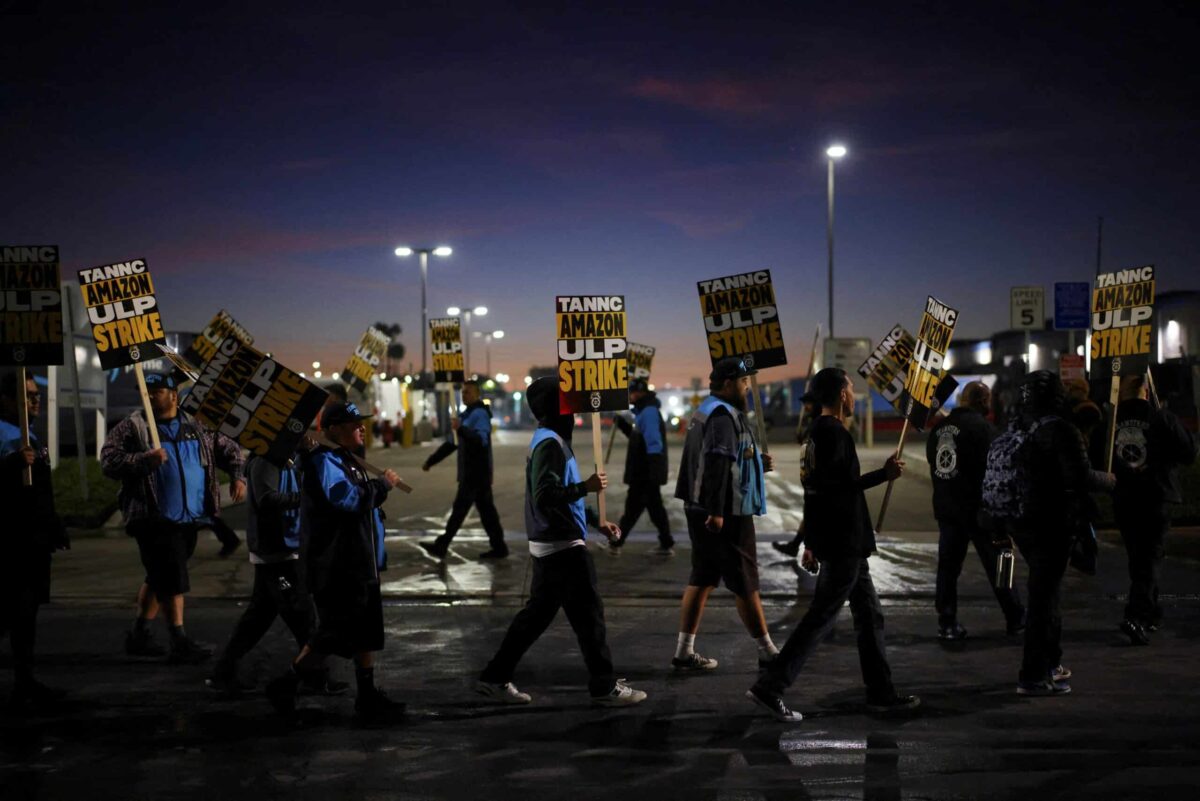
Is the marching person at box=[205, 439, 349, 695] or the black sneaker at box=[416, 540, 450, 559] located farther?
the black sneaker at box=[416, 540, 450, 559]

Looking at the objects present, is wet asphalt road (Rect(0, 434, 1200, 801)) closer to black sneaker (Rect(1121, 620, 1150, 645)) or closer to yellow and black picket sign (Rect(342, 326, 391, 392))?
black sneaker (Rect(1121, 620, 1150, 645))

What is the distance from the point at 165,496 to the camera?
7.34 meters

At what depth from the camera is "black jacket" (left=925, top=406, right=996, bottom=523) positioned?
8078 mm

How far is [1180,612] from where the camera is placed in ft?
30.0

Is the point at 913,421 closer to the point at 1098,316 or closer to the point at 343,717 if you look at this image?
the point at 1098,316

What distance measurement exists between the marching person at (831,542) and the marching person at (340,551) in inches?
84.1

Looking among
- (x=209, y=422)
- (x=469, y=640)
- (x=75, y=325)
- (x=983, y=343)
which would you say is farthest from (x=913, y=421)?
(x=983, y=343)

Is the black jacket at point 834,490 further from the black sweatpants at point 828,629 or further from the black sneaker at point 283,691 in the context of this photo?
the black sneaker at point 283,691

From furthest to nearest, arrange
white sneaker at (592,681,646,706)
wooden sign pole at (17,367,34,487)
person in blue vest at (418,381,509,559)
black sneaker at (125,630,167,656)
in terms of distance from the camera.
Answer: person in blue vest at (418,381,509,559) → black sneaker at (125,630,167,656) → wooden sign pole at (17,367,34,487) → white sneaker at (592,681,646,706)

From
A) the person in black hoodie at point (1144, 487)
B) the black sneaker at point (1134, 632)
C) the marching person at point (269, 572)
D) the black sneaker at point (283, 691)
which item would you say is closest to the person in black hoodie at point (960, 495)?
the black sneaker at point (1134, 632)

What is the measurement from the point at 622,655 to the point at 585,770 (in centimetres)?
256

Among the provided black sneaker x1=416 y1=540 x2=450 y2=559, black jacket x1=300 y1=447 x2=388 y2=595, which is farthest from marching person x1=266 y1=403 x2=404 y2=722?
black sneaker x1=416 y1=540 x2=450 y2=559

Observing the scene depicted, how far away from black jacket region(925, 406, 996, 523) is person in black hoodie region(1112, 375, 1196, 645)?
0.94m

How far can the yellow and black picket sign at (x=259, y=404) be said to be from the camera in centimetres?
646
